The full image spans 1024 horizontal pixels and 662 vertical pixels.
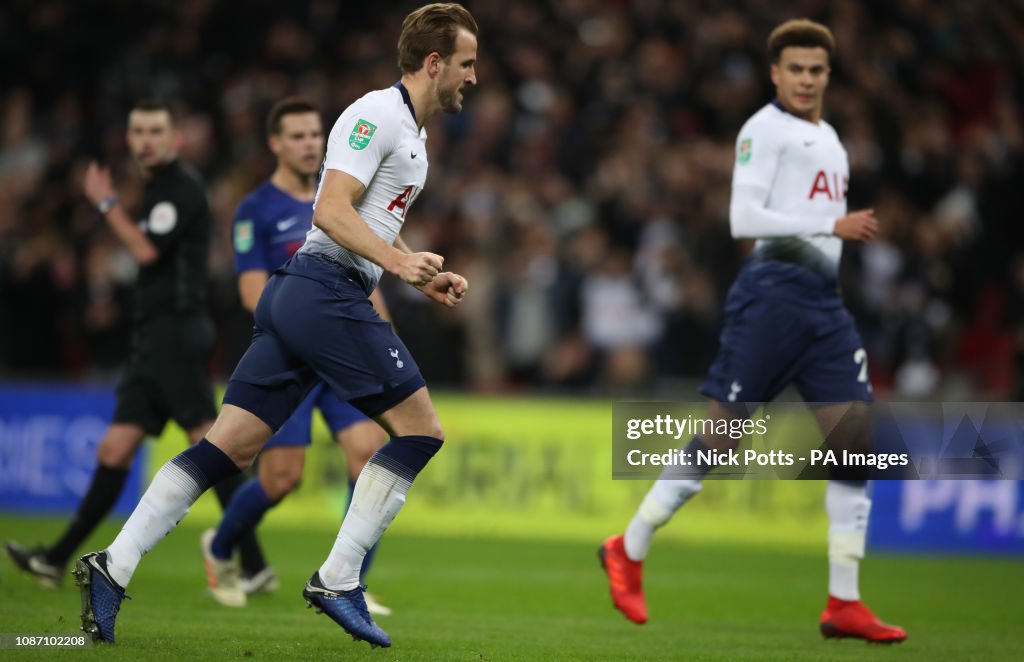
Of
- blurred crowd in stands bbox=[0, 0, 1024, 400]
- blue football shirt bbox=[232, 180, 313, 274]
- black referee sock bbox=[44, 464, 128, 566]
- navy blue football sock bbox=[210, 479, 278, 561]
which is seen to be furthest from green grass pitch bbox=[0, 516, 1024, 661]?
blurred crowd in stands bbox=[0, 0, 1024, 400]

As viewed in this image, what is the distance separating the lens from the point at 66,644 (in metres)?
5.79

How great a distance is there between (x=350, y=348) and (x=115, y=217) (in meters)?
2.99

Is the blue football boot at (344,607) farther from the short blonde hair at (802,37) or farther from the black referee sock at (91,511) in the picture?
the short blonde hair at (802,37)

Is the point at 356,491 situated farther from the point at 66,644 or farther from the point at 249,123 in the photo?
the point at 249,123

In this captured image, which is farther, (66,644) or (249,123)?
(249,123)

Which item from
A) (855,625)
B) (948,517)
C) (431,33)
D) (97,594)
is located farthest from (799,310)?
(948,517)

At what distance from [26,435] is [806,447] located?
7.90m

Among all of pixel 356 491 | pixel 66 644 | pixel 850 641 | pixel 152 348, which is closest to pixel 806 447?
pixel 850 641

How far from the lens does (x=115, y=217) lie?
27.2 feet

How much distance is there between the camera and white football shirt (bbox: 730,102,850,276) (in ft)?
24.3

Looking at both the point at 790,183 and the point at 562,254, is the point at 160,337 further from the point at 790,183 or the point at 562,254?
the point at 562,254

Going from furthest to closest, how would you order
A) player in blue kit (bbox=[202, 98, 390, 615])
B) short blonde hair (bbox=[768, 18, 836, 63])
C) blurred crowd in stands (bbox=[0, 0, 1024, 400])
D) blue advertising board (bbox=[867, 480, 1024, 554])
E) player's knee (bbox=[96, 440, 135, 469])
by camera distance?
blurred crowd in stands (bbox=[0, 0, 1024, 400]) → blue advertising board (bbox=[867, 480, 1024, 554]) → player's knee (bbox=[96, 440, 135, 469]) → player in blue kit (bbox=[202, 98, 390, 615]) → short blonde hair (bbox=[768, 18, 836, 63])

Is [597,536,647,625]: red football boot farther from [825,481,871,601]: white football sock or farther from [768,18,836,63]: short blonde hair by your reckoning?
Result: [768,18,836,63]: short blonde hair

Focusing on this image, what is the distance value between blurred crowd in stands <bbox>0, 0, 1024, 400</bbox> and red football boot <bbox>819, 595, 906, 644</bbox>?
22.7 feet
